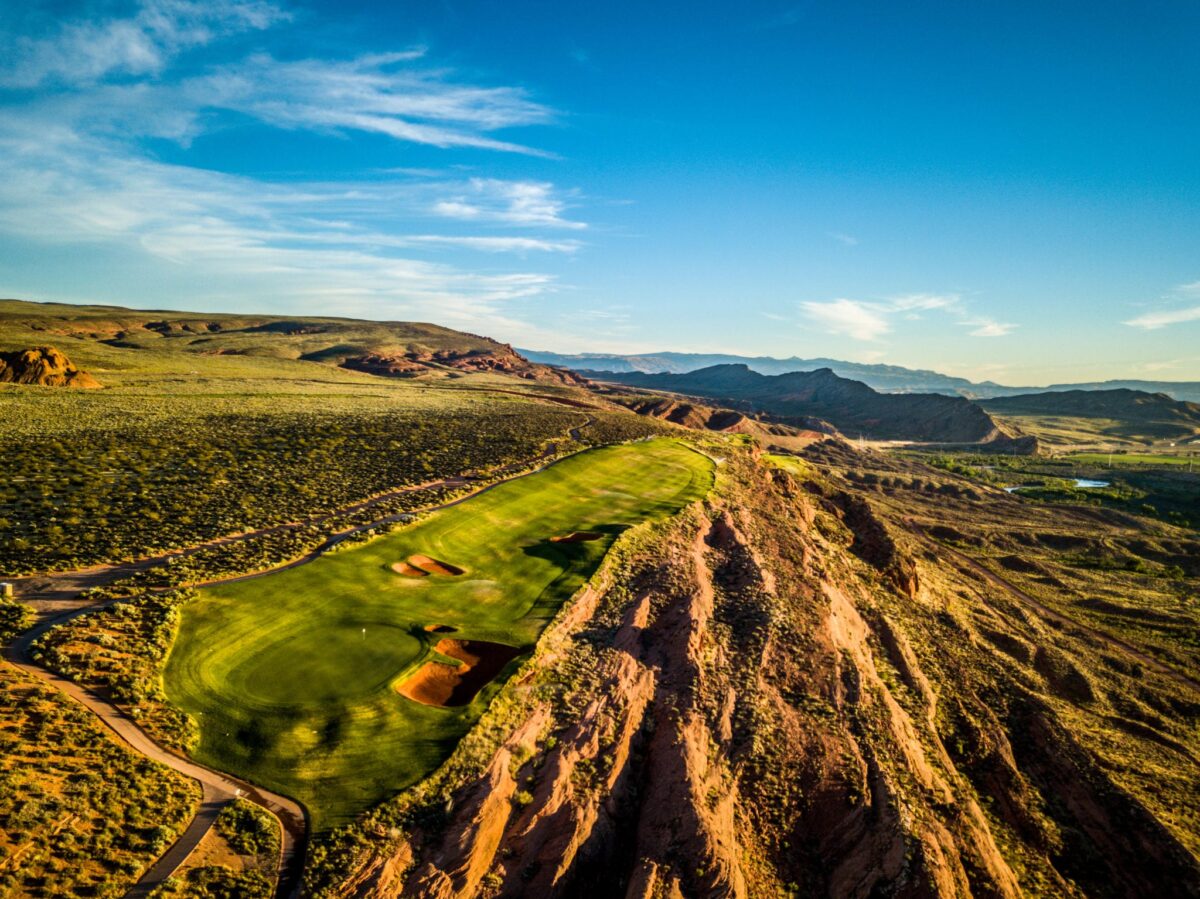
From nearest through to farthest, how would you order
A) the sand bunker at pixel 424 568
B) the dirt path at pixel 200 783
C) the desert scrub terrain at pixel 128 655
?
1. the dirt path at pixel 200 783
2. the desert scrub terrain at pixel 128 655
3. the sand bunker at pixel 424 568

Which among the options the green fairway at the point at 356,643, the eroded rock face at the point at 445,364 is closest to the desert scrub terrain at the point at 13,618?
the green fairway at the point at 356,643

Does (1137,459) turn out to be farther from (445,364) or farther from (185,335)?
(185,335)

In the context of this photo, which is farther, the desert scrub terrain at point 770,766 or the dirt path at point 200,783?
the desert scrub terrain at point 770,766

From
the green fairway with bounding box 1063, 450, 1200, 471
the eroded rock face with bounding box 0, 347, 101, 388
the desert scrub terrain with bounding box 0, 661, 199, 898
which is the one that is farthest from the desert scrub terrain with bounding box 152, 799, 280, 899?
the green fairway with bounding box 1063, 450, 1200, 471

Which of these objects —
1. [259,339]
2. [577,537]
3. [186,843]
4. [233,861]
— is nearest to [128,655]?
[186,843]

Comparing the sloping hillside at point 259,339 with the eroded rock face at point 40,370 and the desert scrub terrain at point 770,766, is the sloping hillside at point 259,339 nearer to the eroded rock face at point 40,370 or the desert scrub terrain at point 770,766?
the eroded rock face at point 40,370

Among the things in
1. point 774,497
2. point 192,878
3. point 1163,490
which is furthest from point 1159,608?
point 1163,490
